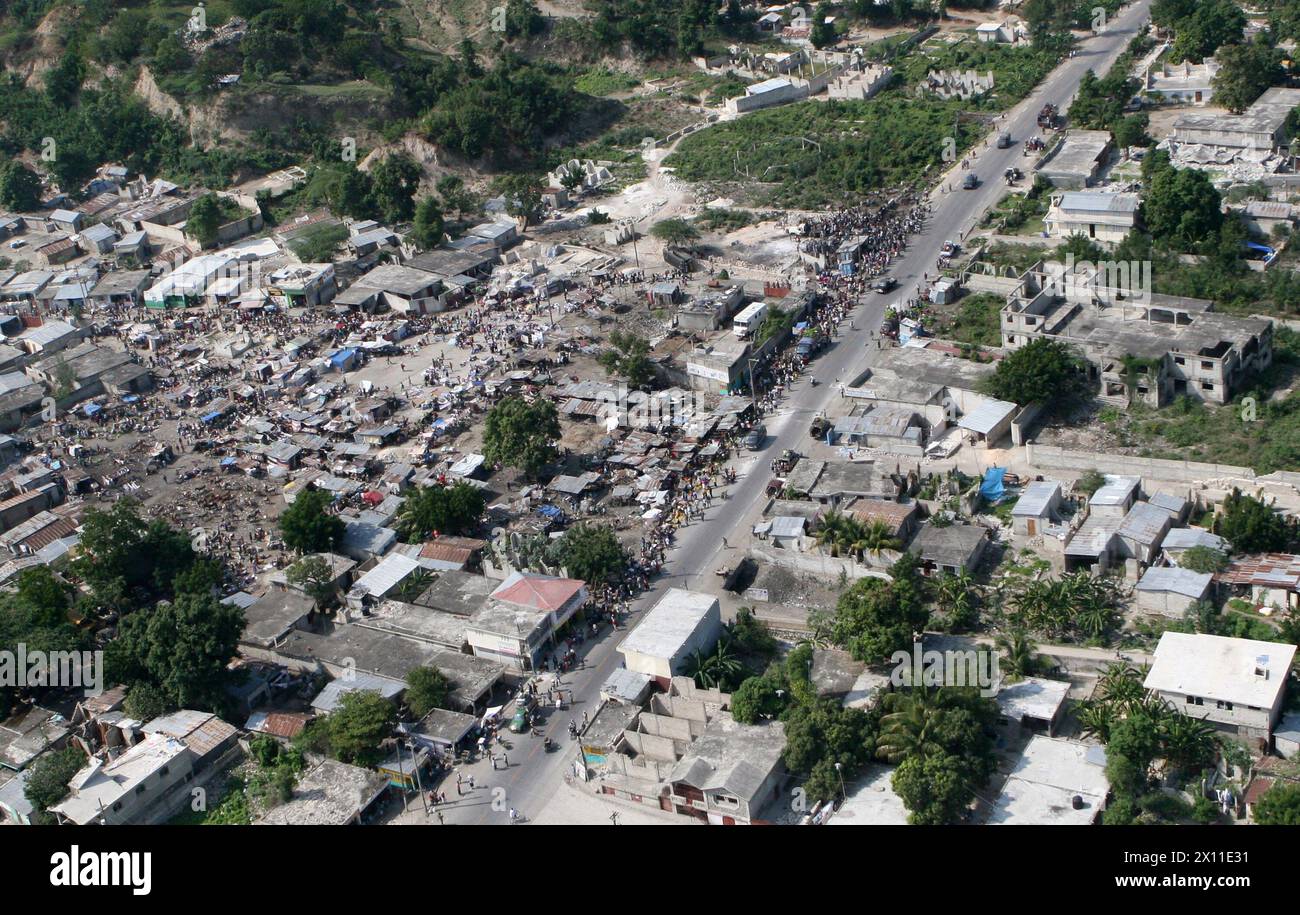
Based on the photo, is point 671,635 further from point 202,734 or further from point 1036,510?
point 202,734

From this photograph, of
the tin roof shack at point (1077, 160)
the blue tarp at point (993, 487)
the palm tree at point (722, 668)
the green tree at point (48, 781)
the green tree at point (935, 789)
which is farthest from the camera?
the tin roof shack at point (1077, 160)

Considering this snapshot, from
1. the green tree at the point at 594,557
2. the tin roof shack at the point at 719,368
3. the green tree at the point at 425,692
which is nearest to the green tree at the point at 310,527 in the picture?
the green tree at the point at 594,557

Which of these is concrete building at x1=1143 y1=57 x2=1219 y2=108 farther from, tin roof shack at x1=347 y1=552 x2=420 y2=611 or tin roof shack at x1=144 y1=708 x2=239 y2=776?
tin roof shack at x1=144 y1=708 x2=239 y2=776

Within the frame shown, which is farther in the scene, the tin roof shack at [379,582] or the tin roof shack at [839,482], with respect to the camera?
the tin roof shack at [839,482]

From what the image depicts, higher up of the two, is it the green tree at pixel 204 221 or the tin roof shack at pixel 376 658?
the green tree at pixel 204 221

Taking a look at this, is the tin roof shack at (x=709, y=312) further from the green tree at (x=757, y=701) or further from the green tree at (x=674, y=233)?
the green tree at (x=757, y=701)

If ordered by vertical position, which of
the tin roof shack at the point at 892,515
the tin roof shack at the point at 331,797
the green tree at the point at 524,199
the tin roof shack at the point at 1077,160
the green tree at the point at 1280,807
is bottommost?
the tin roof shack at the point at 331,797
